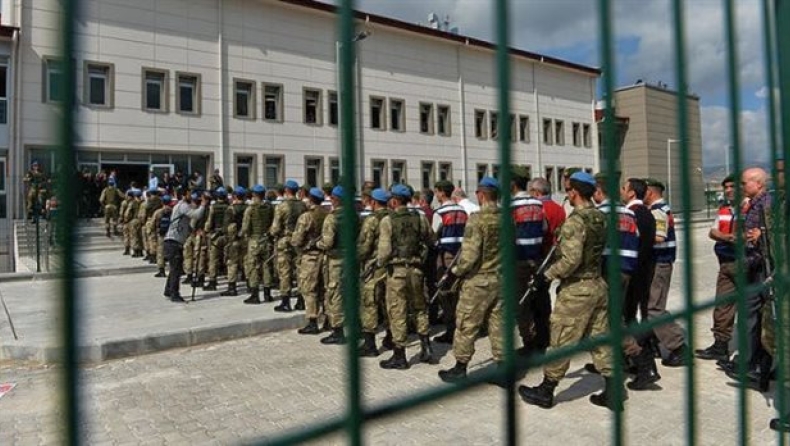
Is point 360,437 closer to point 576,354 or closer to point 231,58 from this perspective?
point 576,354

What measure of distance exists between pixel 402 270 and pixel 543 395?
2.03 meters

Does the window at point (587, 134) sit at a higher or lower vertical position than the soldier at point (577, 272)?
higher

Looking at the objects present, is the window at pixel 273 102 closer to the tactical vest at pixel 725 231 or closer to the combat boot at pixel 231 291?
the combat boot at pixel 231 291

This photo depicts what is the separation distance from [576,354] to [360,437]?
0.64 metres

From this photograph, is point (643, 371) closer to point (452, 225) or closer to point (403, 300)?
point (403, 300)

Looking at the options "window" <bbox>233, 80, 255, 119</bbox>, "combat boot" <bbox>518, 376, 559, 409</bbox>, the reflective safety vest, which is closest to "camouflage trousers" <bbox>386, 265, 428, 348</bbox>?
"combat boot" <bbox>518, 376, 559, 409</bbox>

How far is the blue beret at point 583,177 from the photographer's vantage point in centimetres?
454

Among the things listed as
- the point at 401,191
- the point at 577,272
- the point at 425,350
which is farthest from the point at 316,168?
the point at 425,350

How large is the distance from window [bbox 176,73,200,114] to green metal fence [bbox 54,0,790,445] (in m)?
19.8

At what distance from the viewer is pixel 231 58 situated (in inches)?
815

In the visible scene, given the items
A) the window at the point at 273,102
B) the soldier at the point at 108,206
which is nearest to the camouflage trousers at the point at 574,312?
the soldier at the point at 108,206

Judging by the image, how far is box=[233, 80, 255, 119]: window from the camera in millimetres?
20875

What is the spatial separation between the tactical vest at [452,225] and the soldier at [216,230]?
4.41 meters

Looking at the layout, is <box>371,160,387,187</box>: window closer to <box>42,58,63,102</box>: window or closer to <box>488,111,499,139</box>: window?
<box>488,111,499,139</box>: window
